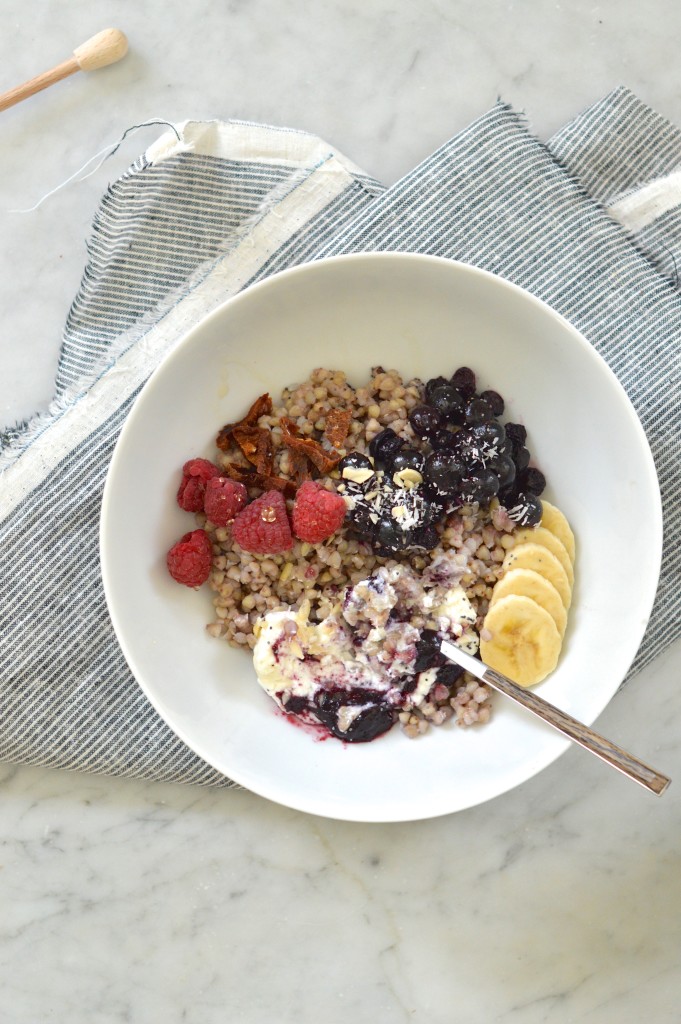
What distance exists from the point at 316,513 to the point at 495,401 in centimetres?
33

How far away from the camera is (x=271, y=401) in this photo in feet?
Result: 4.35

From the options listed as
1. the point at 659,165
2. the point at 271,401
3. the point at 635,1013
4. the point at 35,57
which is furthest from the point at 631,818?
the point at 35,57

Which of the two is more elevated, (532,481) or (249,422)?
(249,422)

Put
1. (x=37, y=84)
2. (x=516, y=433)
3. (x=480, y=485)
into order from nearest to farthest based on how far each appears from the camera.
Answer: (x=480, y=485), (x=516, y=433), (x=37, y=84)

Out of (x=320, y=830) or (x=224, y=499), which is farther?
(x=320, y=830)

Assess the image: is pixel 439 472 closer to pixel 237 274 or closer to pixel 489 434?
pixel 489 434

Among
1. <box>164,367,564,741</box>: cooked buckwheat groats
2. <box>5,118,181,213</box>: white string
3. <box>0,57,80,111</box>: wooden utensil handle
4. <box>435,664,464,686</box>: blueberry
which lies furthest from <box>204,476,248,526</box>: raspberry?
<box>0,57,80,111</box>: wooden utensil handle

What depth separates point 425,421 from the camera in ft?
4.14

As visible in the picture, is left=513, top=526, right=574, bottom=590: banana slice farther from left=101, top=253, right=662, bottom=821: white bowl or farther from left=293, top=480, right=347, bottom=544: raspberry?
left=293, top=480, right=347, bottom=544: raspberry

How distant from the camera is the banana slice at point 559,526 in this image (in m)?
1.29

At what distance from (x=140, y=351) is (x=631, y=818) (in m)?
1.16

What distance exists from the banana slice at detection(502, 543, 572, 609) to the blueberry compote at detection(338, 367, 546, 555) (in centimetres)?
4

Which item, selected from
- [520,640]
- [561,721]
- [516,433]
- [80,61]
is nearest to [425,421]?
[516,433]

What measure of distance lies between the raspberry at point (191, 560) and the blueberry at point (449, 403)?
0.41 m
